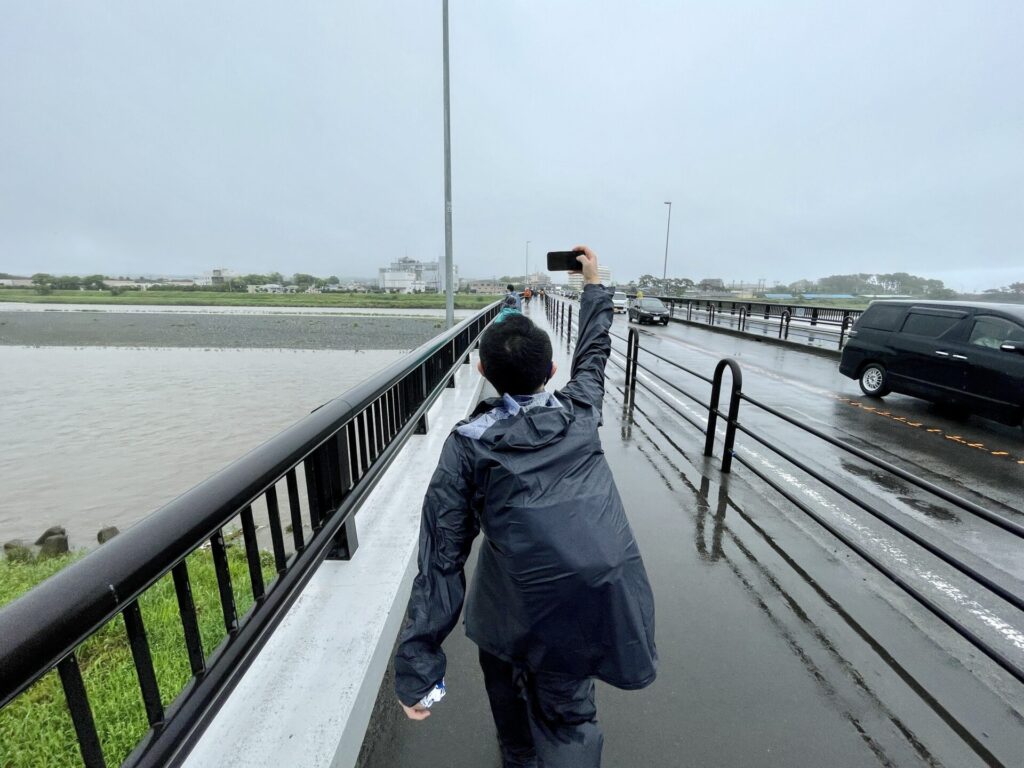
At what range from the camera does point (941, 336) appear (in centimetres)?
825

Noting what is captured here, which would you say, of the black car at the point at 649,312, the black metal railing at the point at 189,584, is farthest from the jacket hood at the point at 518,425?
the black car at the point at 649,312

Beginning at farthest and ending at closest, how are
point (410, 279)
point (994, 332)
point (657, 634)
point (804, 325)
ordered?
1. point (410, 279)
2. point (804, 325)
3. point (994, 332)
4. point (657, 634)

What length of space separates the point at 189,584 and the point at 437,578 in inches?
27.4

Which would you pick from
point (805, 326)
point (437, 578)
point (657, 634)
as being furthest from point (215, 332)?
point (437, 578)

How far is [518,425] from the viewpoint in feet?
4.86

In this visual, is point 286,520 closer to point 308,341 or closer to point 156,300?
point 308,341

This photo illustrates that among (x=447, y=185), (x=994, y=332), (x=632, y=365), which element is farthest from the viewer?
(x=447, y=185)

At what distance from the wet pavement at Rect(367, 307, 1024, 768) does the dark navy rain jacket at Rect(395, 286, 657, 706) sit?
0.95 metres

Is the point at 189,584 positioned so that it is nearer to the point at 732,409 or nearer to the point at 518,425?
the point at 518,425

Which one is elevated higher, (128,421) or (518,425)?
(518,425)

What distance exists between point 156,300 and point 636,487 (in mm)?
95715

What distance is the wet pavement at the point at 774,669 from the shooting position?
7.25 ft

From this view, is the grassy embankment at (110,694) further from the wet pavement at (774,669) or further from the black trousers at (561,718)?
the black trousers at (561,718)

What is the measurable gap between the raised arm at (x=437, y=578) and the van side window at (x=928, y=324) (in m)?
9.87
